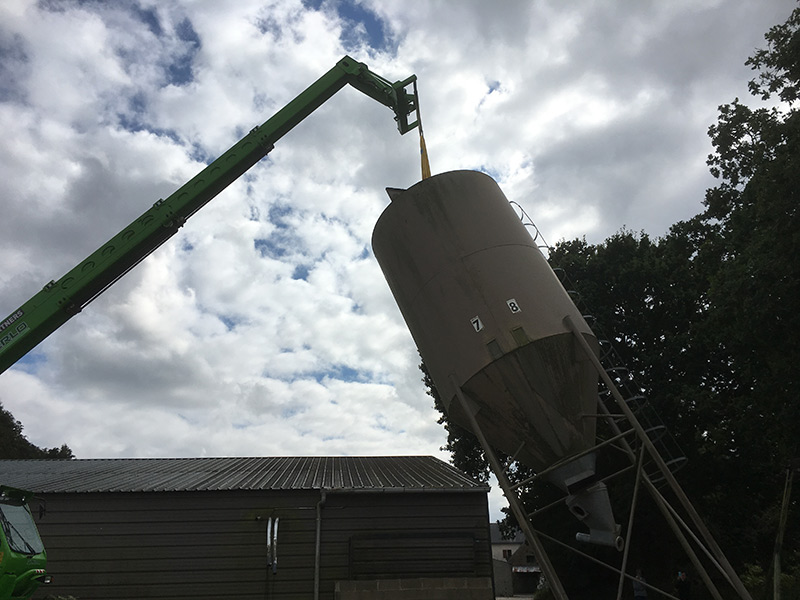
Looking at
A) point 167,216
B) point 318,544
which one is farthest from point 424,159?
point 318,544

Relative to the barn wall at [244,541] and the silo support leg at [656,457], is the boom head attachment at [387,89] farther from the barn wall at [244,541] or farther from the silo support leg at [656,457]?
the barn wall at [244,541]

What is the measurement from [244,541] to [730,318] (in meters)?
14.0

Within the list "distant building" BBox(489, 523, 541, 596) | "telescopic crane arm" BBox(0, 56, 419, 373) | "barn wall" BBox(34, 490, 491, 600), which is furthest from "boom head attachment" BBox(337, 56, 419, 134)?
"distant building" BBox(489, 523, 541, 596)

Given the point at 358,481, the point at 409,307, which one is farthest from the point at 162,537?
the point at 409,307

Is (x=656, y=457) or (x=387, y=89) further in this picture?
Result: (x=387, y=89)

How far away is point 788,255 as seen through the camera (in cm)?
1240

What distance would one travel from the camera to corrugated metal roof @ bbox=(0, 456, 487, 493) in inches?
534

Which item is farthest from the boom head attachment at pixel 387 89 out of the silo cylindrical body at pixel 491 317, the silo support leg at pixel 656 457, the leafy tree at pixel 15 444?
the leafy tree at pixel 15 444

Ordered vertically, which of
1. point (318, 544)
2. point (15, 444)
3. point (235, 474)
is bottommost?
point (318, 544)

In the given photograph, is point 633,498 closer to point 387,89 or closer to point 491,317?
point 491,317

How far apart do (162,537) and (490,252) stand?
10591 mm

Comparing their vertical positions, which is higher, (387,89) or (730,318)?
(387,89)

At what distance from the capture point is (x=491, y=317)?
7.91 meters

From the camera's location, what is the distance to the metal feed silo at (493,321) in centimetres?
773
